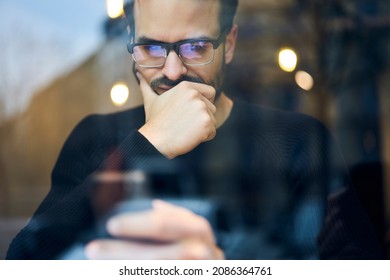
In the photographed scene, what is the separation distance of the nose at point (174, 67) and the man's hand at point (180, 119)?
0.04 metres

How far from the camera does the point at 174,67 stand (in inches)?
90.0

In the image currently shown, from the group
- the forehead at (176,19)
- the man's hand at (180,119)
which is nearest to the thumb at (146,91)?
the man's hand at (180,119)

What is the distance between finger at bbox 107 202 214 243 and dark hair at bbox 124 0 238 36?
2.24ft

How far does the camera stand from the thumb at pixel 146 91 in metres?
2.33

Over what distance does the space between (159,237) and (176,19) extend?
0.81 m

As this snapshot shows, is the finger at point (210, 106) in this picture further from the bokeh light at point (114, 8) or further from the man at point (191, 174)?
the bokeh light at point (114, 8)

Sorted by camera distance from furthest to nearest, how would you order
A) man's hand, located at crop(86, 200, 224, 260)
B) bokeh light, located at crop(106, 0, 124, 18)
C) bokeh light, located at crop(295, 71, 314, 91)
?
1. bokeh light, located at crop(295, 71, 314, 91)
2. bokeh light, located at crop(106, 0, 124, 18)
3. man's hand, located at crop(86, 200, 224, 260)

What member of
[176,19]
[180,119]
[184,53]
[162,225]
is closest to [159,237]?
[162,225]

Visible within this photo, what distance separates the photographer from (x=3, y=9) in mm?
2402

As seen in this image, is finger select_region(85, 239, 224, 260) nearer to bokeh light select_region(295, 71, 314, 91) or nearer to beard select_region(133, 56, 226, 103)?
beard select_region(133, 56, 226, 103)

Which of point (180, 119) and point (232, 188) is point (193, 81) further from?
point (232, 188)

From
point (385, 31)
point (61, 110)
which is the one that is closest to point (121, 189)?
point (61, 110)

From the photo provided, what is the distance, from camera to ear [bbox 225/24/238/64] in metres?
2.36

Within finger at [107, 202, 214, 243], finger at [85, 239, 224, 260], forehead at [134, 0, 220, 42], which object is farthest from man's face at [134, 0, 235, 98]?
finger at [85, 239, 224, 260]
